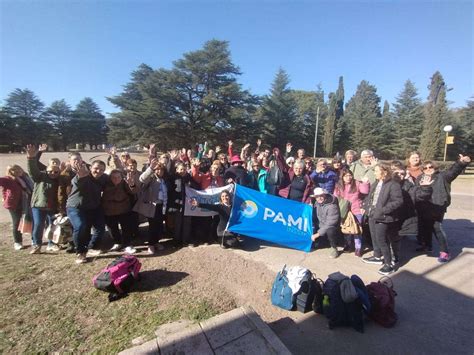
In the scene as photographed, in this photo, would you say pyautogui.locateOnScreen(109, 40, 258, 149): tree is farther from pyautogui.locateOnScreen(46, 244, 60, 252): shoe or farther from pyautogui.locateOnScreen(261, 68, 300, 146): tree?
pyautogui.locateOnScreen(46, 244, 60, 252): shoe

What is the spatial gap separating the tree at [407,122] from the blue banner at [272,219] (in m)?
41.9

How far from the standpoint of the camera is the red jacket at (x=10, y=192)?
200 inches

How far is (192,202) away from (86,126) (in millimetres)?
63696

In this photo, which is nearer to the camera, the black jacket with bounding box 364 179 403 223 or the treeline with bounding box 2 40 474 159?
the black jacket with bounding box 364 179 403 223

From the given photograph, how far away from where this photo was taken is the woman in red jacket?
5090 mm

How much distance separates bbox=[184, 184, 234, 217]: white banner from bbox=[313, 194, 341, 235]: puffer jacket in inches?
79.8

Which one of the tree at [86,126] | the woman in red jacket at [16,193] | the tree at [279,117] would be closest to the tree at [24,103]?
the tree at [86,126]

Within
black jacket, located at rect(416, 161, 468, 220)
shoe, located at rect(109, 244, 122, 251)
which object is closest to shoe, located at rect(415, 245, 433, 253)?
black jacket, located at rect(416, 161, 468, 220)

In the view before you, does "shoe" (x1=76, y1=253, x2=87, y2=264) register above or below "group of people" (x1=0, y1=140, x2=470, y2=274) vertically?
below

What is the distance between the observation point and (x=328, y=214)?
17.0 feet

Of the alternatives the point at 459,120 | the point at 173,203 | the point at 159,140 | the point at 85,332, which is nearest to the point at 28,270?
the point at 85,332

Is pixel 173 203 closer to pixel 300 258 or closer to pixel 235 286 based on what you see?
pixel 235 286

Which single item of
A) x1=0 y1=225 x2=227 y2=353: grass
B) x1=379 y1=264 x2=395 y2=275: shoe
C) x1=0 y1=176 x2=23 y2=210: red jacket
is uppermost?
x1=0 y1=176 x2=23 y2=210: red jacket

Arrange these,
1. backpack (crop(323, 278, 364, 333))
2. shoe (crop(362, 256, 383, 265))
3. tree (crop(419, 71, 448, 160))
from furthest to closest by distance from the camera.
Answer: tree (crop(419, 71, 448, 160))
shoe (crop(362, 256, 383, 265))
backpack (crop(323, 278, 364, 333))
